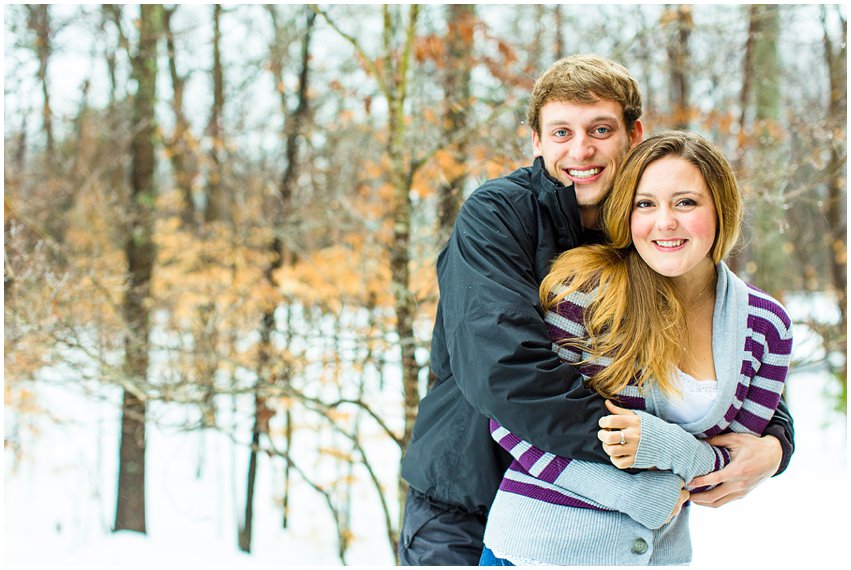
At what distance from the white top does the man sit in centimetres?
14

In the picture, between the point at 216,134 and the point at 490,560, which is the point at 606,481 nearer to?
the point at 490,560

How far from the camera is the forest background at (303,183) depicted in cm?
476

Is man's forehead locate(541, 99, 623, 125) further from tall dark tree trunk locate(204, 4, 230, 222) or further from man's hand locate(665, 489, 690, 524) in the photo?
tall dark tree trunk locate(204, 4, 230, 222)

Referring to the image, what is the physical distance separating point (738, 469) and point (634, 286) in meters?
0.53

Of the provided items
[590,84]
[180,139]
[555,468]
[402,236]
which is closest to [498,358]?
[555,468]

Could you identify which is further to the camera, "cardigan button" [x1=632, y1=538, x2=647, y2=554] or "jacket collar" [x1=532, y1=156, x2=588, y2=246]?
"jacket collar" [x1=532, y1=156, x2=588, y2=246]

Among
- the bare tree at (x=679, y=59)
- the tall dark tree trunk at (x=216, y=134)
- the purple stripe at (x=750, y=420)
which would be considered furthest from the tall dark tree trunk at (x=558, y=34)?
the purple stripe at (x=750, y=420)

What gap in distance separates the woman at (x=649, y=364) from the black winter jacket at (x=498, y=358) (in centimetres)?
8

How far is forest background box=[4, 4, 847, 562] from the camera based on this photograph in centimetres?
476

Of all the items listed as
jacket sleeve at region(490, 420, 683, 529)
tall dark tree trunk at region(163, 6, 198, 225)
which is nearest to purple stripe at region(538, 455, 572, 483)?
jacket sleeve at region(490, 420, 683, 529)

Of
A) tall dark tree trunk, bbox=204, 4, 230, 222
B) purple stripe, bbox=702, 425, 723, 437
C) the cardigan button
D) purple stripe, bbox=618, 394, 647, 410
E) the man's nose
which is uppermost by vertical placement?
tall dark tree trunk, bbox=204, 4, 230, 222

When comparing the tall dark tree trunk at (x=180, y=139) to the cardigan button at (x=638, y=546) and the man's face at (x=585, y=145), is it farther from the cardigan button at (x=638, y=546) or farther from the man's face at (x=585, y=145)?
the cardigan button at (x=638, y=546)

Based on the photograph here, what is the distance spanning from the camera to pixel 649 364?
1.85 metres

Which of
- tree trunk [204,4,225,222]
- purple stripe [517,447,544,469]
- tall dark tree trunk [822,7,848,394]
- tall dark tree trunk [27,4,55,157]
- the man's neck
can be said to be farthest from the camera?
tree trunk [204,4,225,222]
